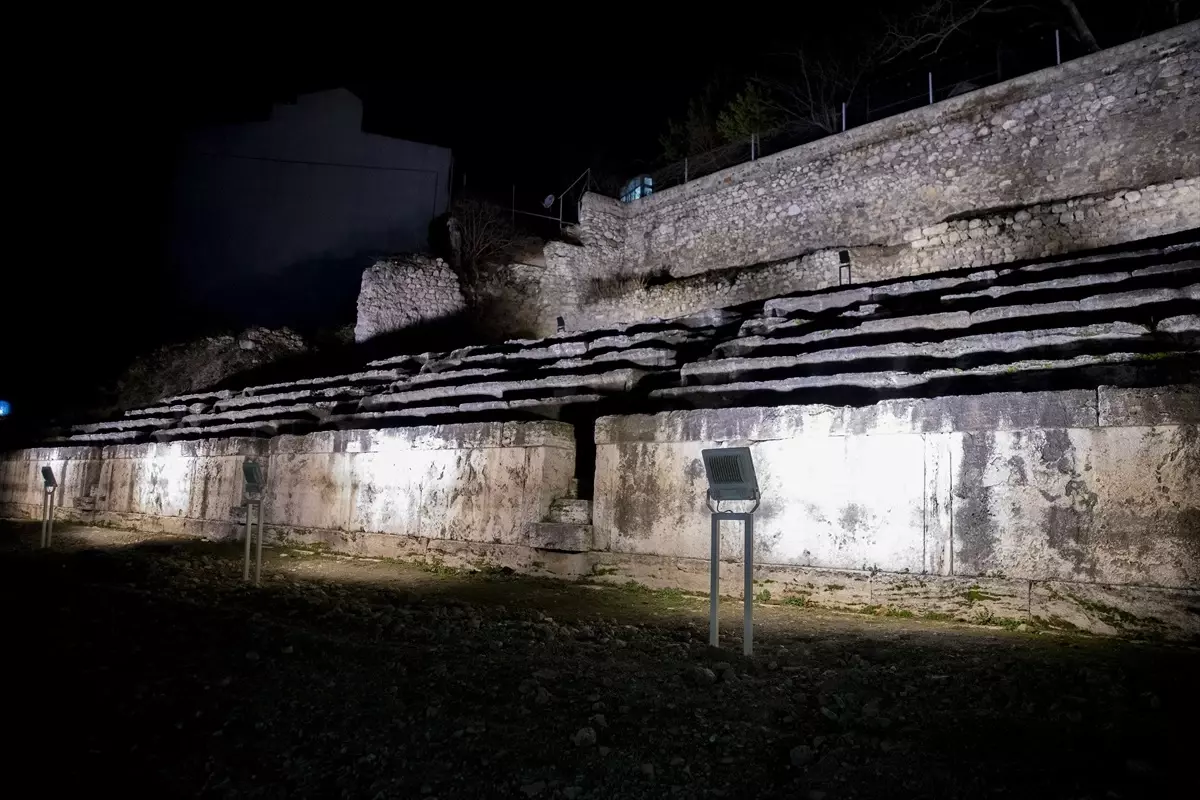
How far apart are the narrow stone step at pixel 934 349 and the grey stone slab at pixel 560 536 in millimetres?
2135

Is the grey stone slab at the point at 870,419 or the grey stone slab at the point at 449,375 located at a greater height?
the grey stone slab at the point at 449,375

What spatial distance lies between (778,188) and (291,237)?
1716 cm

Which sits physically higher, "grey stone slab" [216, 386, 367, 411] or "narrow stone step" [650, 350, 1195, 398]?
"grey stone slab" [216, 386, 367, 411]

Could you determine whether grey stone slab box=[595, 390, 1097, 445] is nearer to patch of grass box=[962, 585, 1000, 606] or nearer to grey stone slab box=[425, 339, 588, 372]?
patch of grass box=[962, 585, 1000, 606]

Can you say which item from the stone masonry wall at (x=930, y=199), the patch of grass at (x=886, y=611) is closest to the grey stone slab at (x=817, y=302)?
the patch of grass at (x=886, y=611)

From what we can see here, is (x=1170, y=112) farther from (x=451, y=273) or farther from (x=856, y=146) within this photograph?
(x=451, y=273)

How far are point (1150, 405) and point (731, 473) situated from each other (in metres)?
3.04

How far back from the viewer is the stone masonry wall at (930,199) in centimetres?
1197

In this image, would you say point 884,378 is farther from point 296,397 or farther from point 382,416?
point 296,397

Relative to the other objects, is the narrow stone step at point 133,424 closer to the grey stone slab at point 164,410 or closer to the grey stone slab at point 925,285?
the grey stone slab at point 164,410

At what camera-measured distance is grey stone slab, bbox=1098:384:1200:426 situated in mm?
4707

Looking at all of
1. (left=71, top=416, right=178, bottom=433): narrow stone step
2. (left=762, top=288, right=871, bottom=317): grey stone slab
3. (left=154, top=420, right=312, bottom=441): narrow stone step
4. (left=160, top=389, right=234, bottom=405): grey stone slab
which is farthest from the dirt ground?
(left=71, top=416, right=178, bottom=433): narrow stone step

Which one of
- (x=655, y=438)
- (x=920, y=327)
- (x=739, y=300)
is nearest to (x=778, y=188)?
(x=739, y=300)

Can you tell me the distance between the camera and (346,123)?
24.8m
